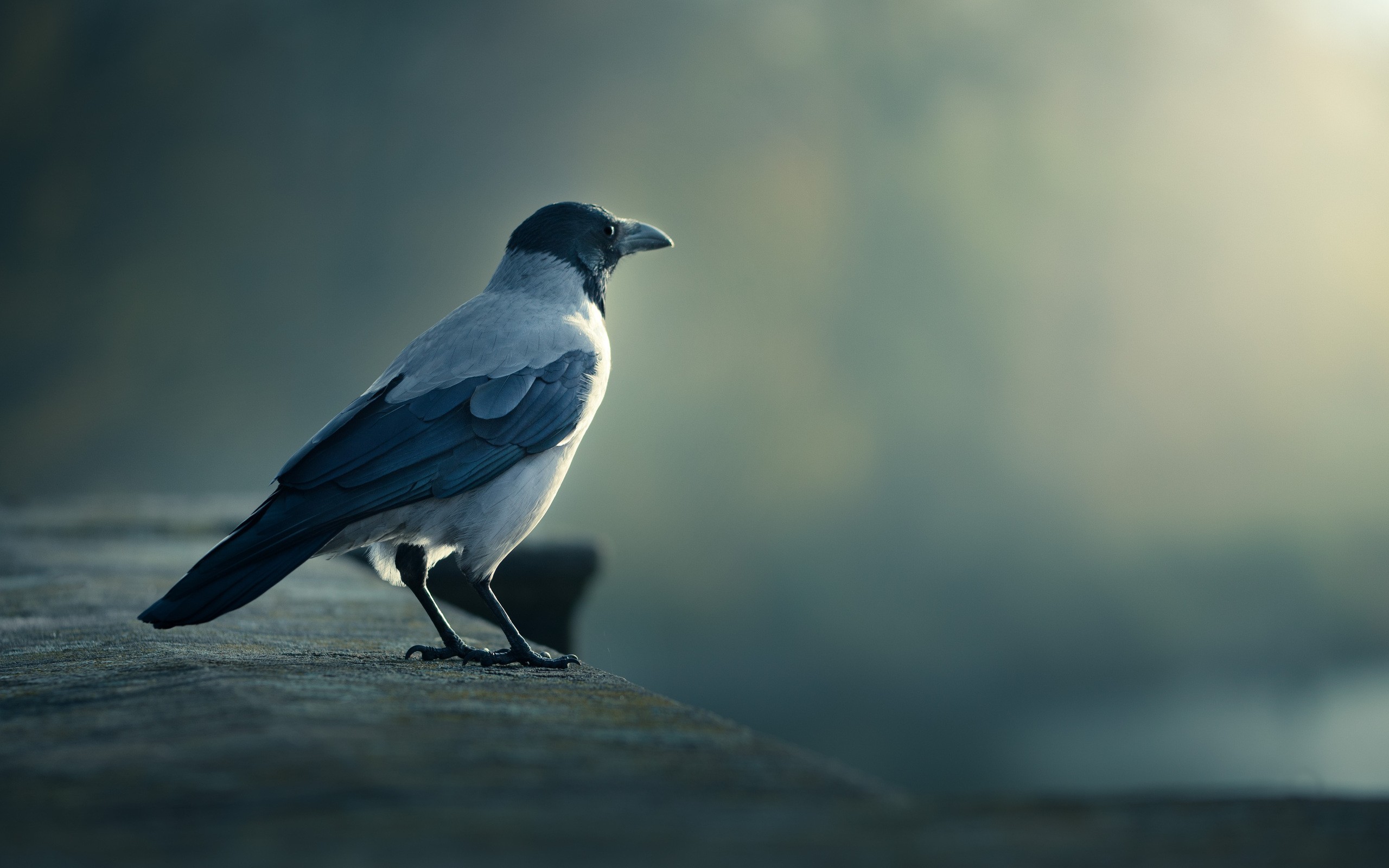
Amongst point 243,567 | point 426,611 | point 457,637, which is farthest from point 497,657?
point 243,567

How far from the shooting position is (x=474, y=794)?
4.17 ft

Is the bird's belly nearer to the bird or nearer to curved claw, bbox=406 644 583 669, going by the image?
the bird

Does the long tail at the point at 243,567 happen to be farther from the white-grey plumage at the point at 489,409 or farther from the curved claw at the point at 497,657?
the curved claw at the point at 497,657

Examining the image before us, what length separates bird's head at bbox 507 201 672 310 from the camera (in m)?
3.73

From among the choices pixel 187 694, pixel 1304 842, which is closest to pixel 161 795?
pixel 187 694

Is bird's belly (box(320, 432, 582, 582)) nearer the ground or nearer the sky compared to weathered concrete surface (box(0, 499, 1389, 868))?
nearer the sky

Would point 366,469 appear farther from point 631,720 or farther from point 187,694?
point 631,720

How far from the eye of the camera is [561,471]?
3178mm

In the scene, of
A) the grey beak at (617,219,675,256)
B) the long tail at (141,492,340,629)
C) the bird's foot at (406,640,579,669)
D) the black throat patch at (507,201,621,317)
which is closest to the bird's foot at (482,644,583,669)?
the bird's foot at (406,640,579,669)

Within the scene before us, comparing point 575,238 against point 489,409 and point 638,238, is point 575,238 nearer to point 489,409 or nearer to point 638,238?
point 638,238

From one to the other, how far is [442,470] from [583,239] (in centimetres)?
126

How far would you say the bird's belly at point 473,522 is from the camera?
9.27 ft

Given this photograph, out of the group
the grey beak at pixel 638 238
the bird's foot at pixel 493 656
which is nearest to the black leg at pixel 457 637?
the bird's foot at pixel 493 656

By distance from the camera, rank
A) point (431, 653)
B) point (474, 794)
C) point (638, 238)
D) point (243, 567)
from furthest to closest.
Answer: point (638, 238) → point (431, 653) → point (243, 567) → point (474, 794)
